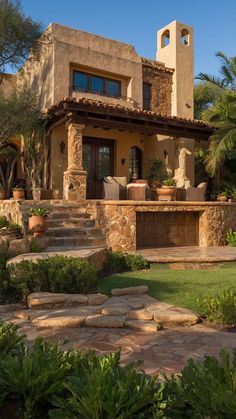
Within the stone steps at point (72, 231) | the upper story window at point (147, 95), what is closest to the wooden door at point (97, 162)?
the upper story window at point (147, 95)

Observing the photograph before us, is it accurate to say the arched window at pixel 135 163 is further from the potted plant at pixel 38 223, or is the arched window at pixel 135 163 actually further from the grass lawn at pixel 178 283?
the grass lawn at pixel 178 283

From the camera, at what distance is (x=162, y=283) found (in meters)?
7.58

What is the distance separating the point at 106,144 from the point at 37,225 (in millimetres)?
8007

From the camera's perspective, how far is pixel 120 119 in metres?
14.0

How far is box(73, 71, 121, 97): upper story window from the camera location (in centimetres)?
1572

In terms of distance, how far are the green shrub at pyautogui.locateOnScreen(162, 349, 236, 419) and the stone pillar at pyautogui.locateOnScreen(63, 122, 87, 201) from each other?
10.3 m

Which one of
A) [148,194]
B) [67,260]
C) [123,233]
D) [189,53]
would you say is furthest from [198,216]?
[189,53]

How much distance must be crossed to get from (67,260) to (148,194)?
26.3ft

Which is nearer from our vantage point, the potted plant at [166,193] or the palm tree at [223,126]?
the potted plant at [166,193]

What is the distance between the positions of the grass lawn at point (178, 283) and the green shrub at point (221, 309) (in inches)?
9.4

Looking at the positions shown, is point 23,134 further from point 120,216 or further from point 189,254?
point 189,254

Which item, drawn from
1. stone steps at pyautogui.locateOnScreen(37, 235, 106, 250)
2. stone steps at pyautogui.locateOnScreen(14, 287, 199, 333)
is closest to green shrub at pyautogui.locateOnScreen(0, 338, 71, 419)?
stone steps at pyautogui.locateOnScreen(14, 287, 199, 333)

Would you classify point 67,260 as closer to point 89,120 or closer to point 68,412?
point 68,412

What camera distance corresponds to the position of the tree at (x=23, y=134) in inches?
522
